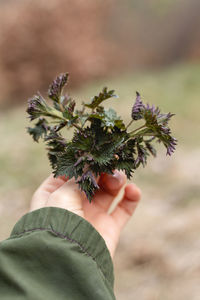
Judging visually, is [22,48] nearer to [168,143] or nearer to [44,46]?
[44,46]

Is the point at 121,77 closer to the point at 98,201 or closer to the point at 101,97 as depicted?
the point at 98,201

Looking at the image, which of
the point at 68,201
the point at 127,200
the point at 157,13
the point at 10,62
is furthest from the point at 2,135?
the point at 157,13

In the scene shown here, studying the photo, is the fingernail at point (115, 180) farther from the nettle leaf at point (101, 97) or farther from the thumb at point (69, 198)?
the nettle leaf at point (101, 97)

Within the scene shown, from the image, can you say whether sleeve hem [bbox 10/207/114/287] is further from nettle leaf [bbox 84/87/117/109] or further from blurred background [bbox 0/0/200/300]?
blurred background [bbox 0/0/200/300]

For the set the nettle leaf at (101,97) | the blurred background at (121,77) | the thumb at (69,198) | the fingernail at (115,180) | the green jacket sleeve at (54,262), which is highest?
the blurred background at (121,77)

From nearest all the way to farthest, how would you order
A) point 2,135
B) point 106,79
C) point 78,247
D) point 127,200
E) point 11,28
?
point 78,247 < point 127,200 < point 2,135 < point 11,28 < point 106,79

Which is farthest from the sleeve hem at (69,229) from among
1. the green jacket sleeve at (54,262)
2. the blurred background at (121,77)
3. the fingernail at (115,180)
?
the blurred background at (121,77)
